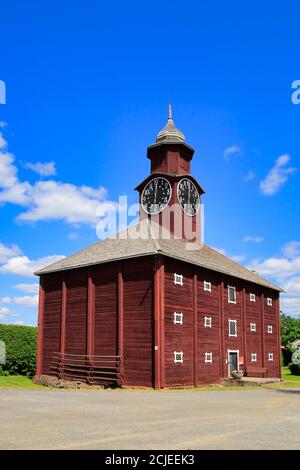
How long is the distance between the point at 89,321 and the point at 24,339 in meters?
9.85

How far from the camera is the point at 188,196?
42.1 m

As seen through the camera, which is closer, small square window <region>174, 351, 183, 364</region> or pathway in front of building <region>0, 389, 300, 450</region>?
pathway in front of building <region>0, 389, 300, 450</region>

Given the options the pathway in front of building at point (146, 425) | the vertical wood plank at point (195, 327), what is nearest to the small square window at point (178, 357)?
the vertical wood plank at point (195, 327)

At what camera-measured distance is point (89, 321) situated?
3400 centimetres

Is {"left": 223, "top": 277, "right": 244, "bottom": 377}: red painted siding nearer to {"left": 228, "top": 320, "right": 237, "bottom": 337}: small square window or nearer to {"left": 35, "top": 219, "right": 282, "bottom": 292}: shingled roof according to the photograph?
{"left": 228, "top": 320, "right": 237, "bottom": 337}: small square window

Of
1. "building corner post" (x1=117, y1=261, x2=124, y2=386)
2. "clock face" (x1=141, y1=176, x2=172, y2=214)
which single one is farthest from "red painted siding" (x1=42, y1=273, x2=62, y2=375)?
"clock face" (x1=141, y1=176, x2=172, y2=214)

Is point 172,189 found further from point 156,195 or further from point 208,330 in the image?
point 208,330

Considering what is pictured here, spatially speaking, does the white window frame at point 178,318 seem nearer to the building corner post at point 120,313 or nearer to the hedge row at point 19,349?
the building corner post at point 120,313

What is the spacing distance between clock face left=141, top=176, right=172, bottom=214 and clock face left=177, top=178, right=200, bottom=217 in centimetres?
109

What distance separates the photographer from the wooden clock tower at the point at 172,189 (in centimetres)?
4034

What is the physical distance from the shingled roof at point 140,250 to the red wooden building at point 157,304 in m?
0.13

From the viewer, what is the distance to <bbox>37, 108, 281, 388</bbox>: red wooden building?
31.1 meters

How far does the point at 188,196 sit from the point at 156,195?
2.86 metres
